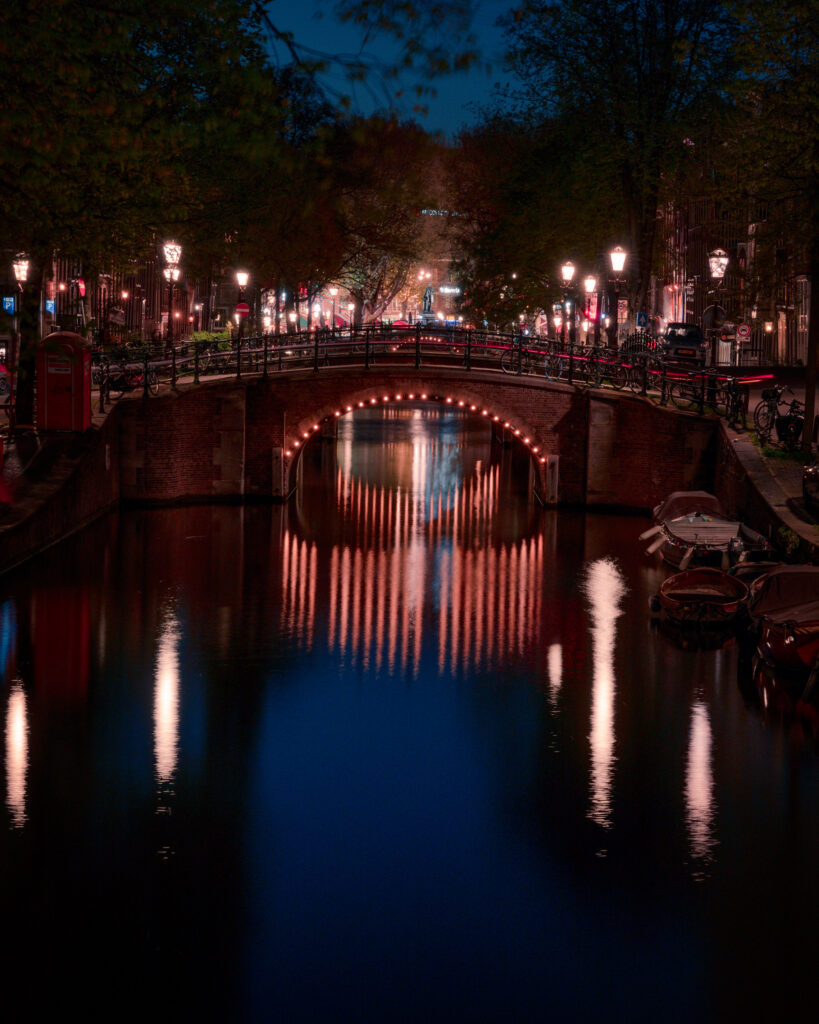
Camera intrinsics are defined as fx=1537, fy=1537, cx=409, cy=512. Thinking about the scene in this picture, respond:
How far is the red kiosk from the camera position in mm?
32625

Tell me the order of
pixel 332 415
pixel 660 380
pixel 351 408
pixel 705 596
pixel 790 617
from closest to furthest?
pixel 790 617 → pixel 705 596 → pixel 660 380 → pixel 351 408 → pixel 332 415

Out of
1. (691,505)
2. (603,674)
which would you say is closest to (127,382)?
(691,505)

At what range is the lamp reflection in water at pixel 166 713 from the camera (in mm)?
16859

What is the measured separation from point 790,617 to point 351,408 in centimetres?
1948

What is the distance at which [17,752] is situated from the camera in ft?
58.6

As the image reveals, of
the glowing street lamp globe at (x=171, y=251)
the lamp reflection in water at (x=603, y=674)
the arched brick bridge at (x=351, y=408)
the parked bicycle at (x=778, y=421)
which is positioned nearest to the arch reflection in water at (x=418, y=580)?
the lamp reflection in water at (x=603, y=674)

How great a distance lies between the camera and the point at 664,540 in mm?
29875

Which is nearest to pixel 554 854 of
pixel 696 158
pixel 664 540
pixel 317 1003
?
pixel 317 1003

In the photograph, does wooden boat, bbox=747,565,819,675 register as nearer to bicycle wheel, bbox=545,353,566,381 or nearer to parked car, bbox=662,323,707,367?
bicycle wheel, bbox=545,353,566,381

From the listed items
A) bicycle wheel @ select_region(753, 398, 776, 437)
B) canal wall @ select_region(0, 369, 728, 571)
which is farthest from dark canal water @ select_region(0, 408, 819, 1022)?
canal wall @ select_region(0, 369, 728, 571)

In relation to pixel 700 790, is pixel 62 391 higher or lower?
higher

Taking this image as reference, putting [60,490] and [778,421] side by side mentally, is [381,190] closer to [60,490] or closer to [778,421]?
[778,421]

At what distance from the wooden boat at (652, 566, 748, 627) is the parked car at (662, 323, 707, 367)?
2429 centimetres

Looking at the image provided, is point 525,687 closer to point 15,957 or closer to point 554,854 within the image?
point 554,854
